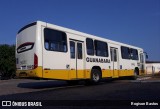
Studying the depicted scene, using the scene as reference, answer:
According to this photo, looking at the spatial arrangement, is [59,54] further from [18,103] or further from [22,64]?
[18,103]

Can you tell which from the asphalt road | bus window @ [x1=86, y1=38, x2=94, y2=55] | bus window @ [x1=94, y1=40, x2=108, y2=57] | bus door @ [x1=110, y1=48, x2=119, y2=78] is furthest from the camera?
bus door @ [x1=110, y1=48, x2=119, y2=78]

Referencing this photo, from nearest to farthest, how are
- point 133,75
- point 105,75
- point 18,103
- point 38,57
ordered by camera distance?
1. point 18,103
2. point 38,57
3. point 105,75
4. point 133,75

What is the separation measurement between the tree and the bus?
35.7 m

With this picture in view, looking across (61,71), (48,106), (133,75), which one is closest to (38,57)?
(61,71)

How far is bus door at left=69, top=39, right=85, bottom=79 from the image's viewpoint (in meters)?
16.5

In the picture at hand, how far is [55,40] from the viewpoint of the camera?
1538 cm

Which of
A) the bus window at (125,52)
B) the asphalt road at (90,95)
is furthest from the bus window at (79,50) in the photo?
the bus window at (125,52)

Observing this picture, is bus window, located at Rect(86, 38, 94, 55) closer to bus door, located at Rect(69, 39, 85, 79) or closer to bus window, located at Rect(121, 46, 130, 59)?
bus door, located at Rect(69, 39, 85, 79)

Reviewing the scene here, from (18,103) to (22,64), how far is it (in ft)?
22.0

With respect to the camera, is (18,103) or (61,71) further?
(61,71)

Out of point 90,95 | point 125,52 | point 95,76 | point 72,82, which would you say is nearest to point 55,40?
point 90,95

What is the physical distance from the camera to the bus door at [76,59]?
1652 centimetres

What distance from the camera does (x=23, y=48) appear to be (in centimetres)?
1555

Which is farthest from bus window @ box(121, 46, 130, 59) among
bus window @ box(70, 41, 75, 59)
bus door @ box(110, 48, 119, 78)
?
bus window @ box(70, 41, 75, 59)
